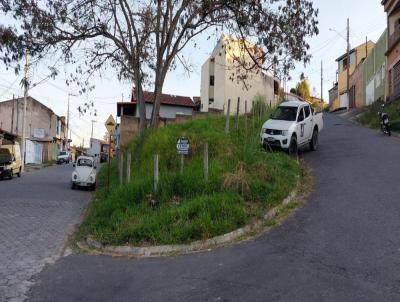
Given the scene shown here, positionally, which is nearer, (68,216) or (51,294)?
(51,294)

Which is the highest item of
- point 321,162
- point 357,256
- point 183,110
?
point 183,110

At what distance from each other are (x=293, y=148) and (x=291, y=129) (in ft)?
2.59

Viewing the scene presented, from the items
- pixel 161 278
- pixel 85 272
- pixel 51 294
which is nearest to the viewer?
pixel 51 294

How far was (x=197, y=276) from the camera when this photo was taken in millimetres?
7426

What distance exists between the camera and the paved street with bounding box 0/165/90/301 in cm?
796

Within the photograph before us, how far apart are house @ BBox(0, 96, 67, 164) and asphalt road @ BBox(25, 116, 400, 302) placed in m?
47.4

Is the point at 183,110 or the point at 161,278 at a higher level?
the point at 183,110

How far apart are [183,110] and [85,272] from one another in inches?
1638

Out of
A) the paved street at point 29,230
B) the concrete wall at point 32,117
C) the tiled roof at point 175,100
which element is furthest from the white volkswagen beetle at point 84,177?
the concrete wall at point 32,117

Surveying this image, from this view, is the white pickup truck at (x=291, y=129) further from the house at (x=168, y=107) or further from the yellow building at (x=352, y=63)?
the yellow building at (x=352, y=63)

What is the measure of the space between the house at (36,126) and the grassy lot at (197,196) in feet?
139

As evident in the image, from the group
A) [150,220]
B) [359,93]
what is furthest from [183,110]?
[150,220]

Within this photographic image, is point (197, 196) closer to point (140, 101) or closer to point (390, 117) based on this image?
point (140, 101)

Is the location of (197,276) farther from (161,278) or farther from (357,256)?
(357,256)
